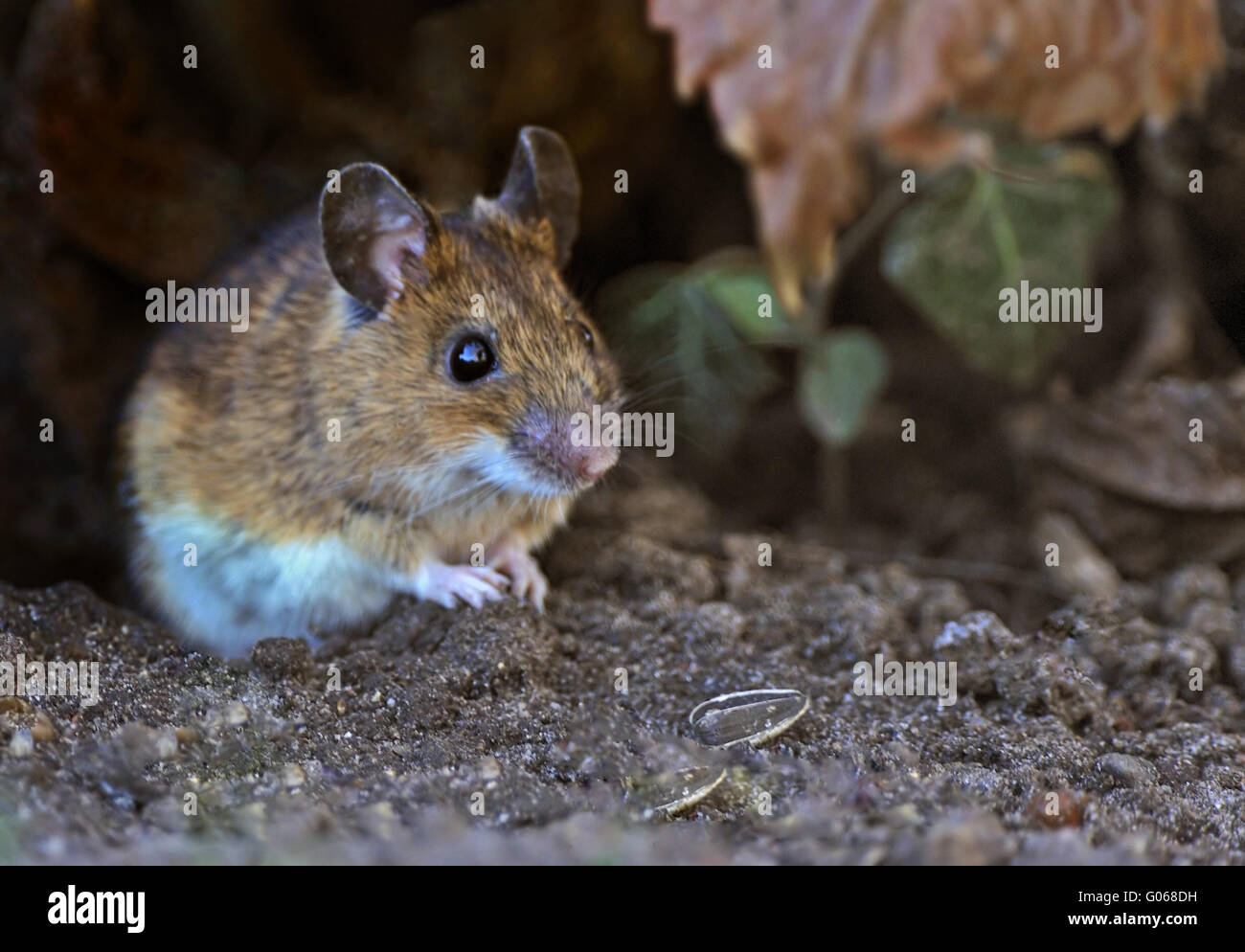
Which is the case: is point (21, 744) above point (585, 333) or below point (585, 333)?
below

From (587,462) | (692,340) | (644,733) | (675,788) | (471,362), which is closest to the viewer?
(675,788)

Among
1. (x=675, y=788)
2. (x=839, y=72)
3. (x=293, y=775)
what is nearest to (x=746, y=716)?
(x=675, y=788)

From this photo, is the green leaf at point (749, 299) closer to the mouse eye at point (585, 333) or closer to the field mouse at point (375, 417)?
the field mouse at point (375, 417)

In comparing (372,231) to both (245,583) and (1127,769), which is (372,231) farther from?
(1127,769)

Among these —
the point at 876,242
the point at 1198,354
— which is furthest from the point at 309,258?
the point at 1198,354

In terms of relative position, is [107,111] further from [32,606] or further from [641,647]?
[641,647]

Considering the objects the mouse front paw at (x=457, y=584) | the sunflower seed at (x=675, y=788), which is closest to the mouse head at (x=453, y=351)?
the mouse front paw at (x=457, y=584)

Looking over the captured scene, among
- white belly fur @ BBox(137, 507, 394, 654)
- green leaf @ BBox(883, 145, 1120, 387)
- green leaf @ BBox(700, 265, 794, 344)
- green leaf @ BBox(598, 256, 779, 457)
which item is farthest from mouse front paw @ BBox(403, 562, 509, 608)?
green leaf @ BBox(883, 145, 1120, 387)
